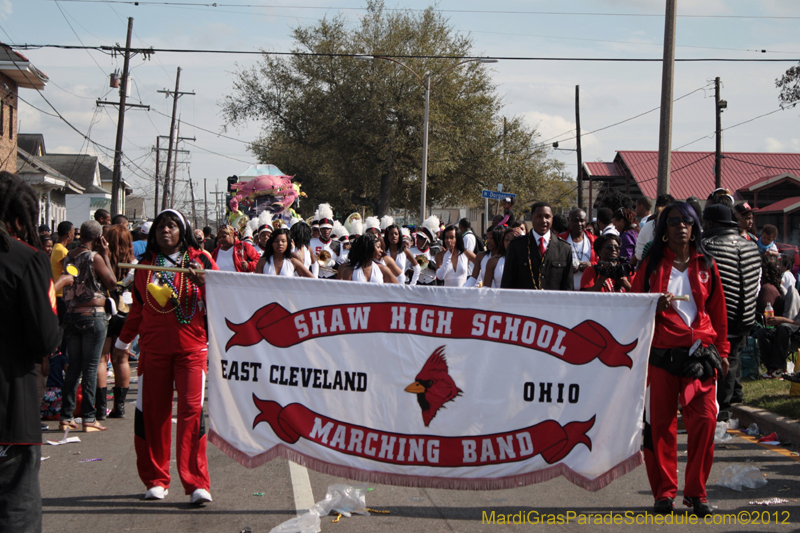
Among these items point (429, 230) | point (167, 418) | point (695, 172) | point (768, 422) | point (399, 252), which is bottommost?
point (768, 422)

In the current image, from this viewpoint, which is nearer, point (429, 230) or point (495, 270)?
point (495, 270)

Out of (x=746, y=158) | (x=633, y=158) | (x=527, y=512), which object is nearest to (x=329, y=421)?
(x=527, y=512)

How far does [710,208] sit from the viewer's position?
6254 millimetres

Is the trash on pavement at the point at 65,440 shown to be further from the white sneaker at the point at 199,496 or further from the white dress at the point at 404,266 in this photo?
the white dress at the point at 404,266

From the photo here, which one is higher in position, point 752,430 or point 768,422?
point 768,422

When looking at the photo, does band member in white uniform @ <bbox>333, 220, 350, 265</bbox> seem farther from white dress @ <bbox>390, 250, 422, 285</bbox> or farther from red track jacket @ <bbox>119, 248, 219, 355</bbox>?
red track jacket @ <bbox>119, 248, 219, 355</bbox>

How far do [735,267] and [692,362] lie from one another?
1854 mm

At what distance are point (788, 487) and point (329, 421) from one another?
345 centimetres

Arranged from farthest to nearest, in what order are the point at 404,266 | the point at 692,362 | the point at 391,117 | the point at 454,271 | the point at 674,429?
the point at 391,117 < the point at 404,266 < the point at 454,271 < the point at 674,429 < the point at 692,362

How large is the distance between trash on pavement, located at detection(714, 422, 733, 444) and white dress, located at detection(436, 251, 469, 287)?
5.10 meters

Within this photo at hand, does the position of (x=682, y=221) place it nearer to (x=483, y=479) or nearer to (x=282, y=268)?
(x=483, y=479)

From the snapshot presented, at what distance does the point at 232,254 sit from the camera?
1025 cm

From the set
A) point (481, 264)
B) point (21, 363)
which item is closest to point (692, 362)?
point (21, 363)

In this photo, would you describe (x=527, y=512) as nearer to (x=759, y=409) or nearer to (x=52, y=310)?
(x=52, y=310)
